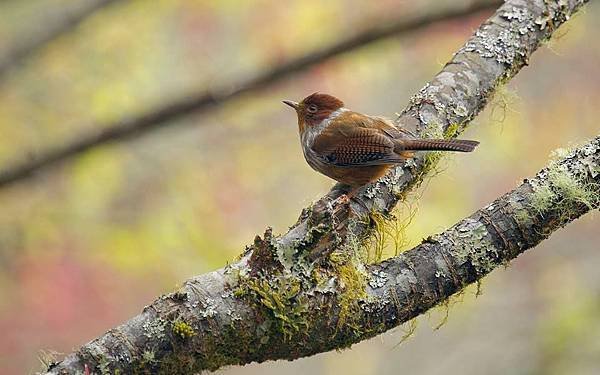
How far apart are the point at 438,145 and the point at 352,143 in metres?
0.76

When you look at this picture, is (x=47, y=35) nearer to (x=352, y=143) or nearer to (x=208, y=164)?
(x=352, y=143)

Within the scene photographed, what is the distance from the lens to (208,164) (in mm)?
7242

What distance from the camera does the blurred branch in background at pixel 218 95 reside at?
4395mm

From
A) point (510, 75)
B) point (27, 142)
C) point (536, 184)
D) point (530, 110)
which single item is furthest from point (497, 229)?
point (530, 110)

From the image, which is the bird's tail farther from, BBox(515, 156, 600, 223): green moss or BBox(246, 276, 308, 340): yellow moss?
BBox(246, 276, 308, 340): yellow moss

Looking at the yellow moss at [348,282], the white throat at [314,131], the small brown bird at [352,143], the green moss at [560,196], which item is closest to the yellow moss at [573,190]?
the green moss at [560,196]

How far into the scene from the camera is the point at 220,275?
229cm

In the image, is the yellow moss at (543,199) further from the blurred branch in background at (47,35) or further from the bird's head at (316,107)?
the blurred branch in background at (47,35)

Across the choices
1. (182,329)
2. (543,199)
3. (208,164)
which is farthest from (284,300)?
(208,164)

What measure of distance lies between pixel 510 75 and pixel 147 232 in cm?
358

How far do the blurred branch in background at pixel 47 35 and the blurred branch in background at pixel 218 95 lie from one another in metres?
0.77

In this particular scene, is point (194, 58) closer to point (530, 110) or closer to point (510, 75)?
point (530, 110)

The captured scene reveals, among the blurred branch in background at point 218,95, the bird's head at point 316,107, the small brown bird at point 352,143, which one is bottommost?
the small brown bird at point 352,143

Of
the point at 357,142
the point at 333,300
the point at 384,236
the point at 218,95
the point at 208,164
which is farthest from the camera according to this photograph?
the point at 208,164
